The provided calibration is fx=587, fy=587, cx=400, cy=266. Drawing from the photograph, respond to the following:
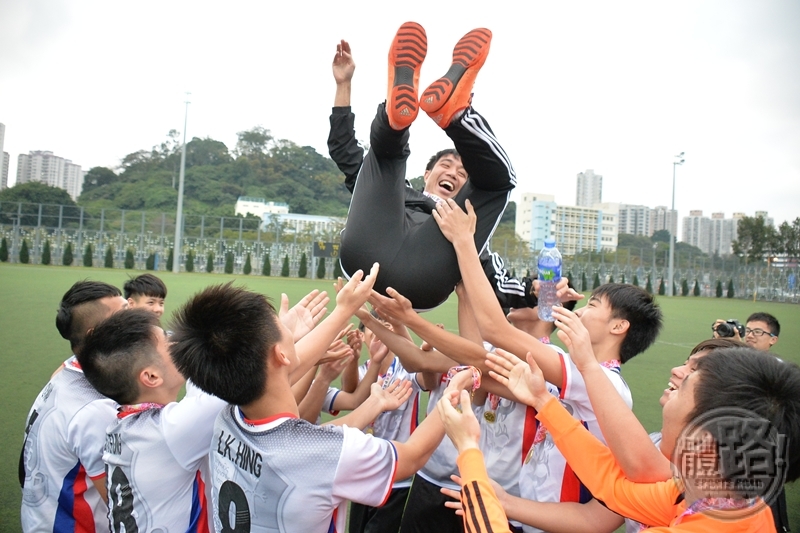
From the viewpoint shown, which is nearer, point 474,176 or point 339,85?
point 474,176

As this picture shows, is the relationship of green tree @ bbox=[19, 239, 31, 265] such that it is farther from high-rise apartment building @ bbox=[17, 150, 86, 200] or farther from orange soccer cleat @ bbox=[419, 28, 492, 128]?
high-rise apartment building @ bbox=[17, 150, 86, 200]

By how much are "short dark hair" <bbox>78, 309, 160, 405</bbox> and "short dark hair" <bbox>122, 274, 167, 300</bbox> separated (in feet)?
7.31

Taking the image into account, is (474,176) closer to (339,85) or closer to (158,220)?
(339,85)

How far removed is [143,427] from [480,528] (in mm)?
1411

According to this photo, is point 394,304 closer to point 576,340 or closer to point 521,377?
point 521,377

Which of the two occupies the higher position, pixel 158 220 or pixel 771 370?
pixel 158 220

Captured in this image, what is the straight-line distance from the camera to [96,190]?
59.6 metres

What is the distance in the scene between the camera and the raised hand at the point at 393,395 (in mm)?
2396

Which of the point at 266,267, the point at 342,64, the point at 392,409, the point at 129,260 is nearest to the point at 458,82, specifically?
the point at 342,64

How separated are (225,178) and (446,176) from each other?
63862 millimetres

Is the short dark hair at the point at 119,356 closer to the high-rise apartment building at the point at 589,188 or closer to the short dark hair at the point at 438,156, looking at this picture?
the short dark hair at the point at 438,156

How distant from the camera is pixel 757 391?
63.9 inches

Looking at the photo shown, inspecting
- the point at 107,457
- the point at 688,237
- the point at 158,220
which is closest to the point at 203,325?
the point at 107,457

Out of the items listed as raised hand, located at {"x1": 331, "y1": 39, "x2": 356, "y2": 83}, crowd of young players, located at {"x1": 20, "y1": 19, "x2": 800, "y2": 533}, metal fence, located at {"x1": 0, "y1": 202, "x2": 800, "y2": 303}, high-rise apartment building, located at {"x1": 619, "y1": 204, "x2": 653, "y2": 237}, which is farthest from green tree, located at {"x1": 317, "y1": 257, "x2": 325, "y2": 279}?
high-rise apartment building, located at {"x1": 619, "y1": 204, "x2": 653, "y2": 237}
